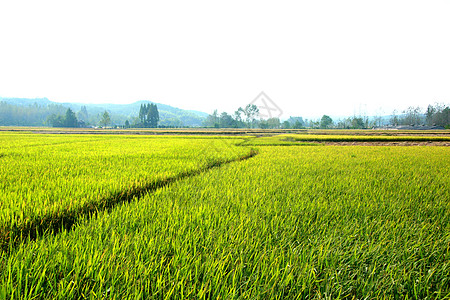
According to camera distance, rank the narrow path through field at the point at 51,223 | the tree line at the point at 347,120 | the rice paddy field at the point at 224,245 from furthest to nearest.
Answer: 1. the tree line at the point at 347,120
2. the narrow path through field at the point at 51,223
3. the rice paddy field at the point at 224,245

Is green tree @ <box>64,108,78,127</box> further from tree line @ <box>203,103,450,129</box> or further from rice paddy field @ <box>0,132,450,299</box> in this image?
rice paddy field @ <box>0,132,450,299</box>

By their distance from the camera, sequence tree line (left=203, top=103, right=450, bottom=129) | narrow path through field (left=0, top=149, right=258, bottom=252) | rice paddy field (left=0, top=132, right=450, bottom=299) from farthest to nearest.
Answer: tree line (left=203, top=103, right=450, bottom=129) → narrow path through field (left=0, top=149, right=258, bottom=252) → rice paddy field (left=0, top=132, right=450, bottom=299)

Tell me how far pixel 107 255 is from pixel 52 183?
8.28ft

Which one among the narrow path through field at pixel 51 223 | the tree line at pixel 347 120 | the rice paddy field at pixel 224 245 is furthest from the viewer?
the tree line at pixel 347 120

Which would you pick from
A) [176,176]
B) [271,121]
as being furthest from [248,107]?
[176,176]

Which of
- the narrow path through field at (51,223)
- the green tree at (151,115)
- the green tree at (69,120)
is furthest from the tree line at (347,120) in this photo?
the narrow path through field at (51,223)

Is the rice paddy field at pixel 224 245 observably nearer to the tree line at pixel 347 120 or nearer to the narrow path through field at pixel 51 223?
the narrow path through field at pixel 51 223

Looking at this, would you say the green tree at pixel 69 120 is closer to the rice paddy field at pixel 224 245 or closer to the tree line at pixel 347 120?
the tree line at pixel 347 120

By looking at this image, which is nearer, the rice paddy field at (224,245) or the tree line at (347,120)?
the rice paddy field at (224,245)

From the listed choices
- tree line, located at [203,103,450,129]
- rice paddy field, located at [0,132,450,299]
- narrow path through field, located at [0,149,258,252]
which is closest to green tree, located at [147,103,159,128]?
tree line, located at [203,103,450,129]

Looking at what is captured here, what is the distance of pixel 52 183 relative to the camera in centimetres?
310

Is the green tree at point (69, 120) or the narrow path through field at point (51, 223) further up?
the green tree at point (69, 120)

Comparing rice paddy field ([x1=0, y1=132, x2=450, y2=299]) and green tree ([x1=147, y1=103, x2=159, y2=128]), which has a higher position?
green tree ([x1=147, y1=103, x2=159, y2=128])

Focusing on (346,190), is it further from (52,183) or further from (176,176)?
(52,183)
